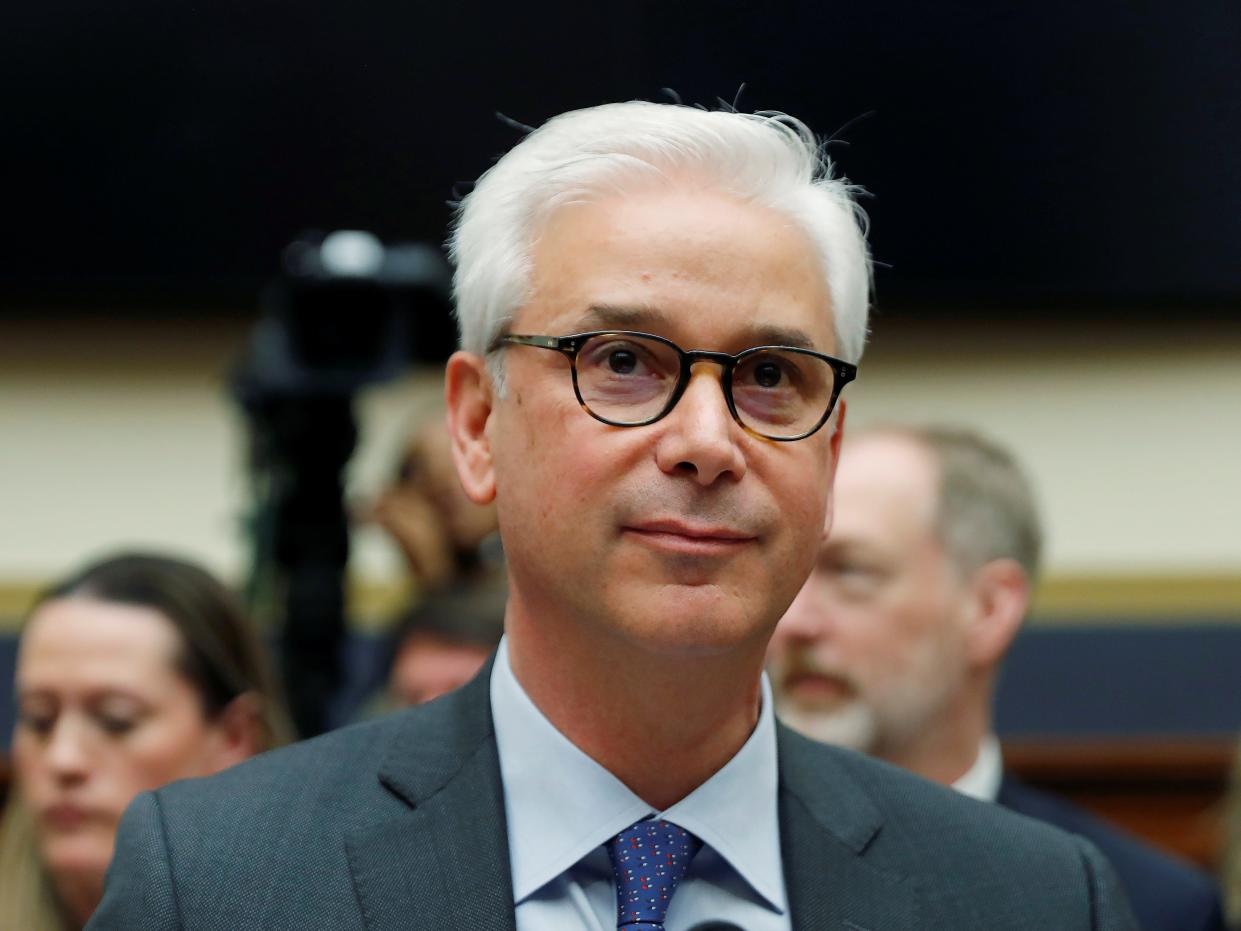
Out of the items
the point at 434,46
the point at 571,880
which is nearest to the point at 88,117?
the point at 434,46

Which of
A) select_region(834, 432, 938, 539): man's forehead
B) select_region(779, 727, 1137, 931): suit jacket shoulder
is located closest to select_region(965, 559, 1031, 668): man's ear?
select_region(834, 432, 938, 539): man's forehead

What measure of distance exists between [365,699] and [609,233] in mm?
2378

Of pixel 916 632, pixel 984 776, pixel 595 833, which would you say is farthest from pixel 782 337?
pixel 984 776

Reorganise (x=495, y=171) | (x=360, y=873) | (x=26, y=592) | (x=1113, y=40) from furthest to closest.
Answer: (x=26, y=592), (x=1113, y=40), (x=495, y=171), (x=360, y=873)

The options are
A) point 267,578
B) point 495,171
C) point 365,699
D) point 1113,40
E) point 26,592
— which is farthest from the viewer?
point 26,592

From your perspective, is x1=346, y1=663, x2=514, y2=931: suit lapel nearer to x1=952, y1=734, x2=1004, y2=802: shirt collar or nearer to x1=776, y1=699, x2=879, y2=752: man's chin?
x1=776, y1=699, x2=879, y2=752: man's chin

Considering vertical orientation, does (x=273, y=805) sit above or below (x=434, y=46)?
below

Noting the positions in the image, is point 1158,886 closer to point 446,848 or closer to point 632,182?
point 446,848

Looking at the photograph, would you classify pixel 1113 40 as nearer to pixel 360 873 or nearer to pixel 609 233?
pixel 609 233

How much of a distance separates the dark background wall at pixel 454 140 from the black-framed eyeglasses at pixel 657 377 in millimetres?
2938

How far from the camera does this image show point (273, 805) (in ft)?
5.35

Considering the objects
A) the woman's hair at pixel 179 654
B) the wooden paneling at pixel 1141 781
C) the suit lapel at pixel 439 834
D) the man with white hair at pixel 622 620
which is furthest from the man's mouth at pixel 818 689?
the wooden paneling at pixel 1141 781

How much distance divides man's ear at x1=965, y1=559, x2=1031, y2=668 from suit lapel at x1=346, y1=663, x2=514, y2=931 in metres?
1.41

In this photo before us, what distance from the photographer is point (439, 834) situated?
1604 mm
